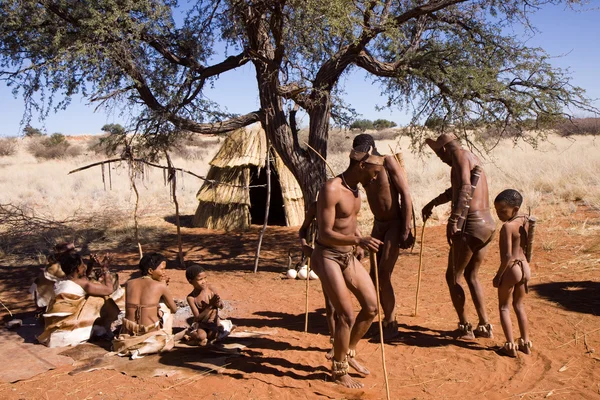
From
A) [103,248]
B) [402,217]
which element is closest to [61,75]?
[103,248]

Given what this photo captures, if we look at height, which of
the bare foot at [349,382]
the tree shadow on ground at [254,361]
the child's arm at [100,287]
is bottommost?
the tree shadow on ground at [254,361]

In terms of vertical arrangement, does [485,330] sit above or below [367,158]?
below

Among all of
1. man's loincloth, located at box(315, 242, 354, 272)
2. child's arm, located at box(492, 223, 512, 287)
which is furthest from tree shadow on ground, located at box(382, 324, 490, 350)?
man's loincloth, located at box(315, 242, 354, 272)

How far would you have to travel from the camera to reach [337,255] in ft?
13.5

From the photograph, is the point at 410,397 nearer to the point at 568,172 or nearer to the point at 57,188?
the point at 568,172

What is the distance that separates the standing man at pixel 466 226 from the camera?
16.0 feet

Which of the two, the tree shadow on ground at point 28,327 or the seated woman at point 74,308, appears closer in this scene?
the seated woman at point 74,308

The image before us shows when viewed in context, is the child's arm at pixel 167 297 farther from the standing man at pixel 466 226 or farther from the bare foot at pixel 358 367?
the standing man at pixel 466 226

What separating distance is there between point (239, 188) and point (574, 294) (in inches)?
307

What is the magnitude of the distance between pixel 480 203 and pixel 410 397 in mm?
1907

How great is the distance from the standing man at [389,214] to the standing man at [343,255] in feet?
2.85

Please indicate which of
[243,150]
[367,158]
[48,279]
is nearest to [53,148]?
[243,150]

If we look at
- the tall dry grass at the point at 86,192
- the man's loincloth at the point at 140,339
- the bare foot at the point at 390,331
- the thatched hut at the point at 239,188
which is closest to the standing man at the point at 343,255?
the bare foot at the point at 390,331

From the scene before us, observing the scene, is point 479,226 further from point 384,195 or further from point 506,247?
point 384,195
